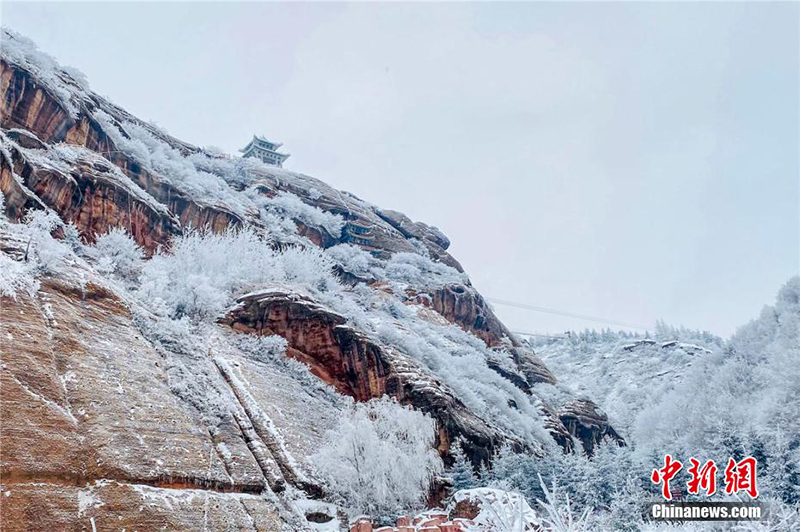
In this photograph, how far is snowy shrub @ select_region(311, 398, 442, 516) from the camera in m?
18.1

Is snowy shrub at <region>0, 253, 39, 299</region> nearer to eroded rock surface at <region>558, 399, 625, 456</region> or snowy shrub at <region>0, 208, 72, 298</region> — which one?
snowy shrub at <region>0, 208, 72, 298</region>

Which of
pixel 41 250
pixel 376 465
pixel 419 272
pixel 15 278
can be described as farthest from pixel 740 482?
pixel 419 272

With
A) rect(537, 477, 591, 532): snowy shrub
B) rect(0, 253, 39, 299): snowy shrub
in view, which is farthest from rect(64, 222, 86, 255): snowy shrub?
rect(537, 477, 591, 532): snowy shrub

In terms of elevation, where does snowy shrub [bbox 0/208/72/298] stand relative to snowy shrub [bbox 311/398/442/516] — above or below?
above

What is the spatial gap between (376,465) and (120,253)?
16.6 m

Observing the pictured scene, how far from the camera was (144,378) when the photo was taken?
15.9m

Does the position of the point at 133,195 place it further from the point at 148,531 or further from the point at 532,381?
the point at 532,381

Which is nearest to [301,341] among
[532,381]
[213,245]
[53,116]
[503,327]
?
[213,245]

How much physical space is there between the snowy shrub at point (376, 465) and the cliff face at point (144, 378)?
86cm

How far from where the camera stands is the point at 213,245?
30.7 metres

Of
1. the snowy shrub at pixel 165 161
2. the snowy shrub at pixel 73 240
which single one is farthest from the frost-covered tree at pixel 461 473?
the snowy shrub at pixel 165 161

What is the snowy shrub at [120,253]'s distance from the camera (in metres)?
24.4

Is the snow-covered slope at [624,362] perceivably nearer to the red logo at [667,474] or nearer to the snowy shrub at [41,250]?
the red logo at [667,474]

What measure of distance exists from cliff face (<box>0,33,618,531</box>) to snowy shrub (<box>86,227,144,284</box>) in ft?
5.85
